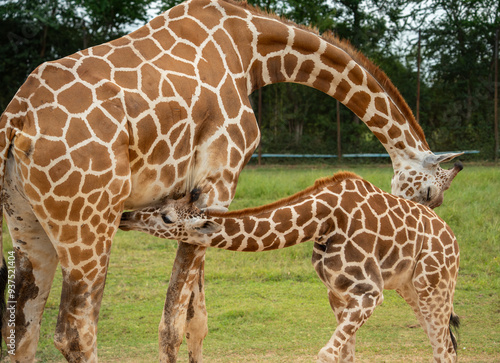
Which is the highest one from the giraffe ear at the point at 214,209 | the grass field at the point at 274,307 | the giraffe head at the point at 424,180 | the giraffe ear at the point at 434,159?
the giraffe ear at the point at 434,159

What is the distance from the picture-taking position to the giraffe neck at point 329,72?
4.25m

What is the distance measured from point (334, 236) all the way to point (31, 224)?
1999mm

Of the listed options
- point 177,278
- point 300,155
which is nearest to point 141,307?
point 177,278

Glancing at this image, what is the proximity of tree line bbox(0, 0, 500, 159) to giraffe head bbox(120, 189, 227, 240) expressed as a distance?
1691cm

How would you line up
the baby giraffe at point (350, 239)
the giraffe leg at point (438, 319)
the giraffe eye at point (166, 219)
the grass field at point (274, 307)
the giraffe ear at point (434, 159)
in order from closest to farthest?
the giraffe eye at point (166, 219), the baby giraffe at point (350, 239), the giraffe leg at point (438, 319), the giraffe ear at point (434, 159), the grass field at point (274, 307)

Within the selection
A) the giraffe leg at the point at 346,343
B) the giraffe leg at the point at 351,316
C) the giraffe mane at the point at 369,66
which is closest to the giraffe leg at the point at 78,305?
the giraffe leg at the point at 351,316

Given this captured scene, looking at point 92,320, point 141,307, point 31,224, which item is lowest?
point 141,307

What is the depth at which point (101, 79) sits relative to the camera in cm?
353

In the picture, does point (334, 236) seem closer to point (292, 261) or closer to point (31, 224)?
point (31, 224)

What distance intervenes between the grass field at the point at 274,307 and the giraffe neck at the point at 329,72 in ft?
7.01

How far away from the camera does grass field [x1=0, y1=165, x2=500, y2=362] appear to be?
18.5ft

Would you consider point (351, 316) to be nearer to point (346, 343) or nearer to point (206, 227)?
point (346, 343)

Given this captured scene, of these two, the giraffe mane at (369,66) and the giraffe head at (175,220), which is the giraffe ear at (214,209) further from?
the giraffe mane at (369,66)

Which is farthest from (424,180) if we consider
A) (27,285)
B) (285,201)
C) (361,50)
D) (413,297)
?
(361,50)
